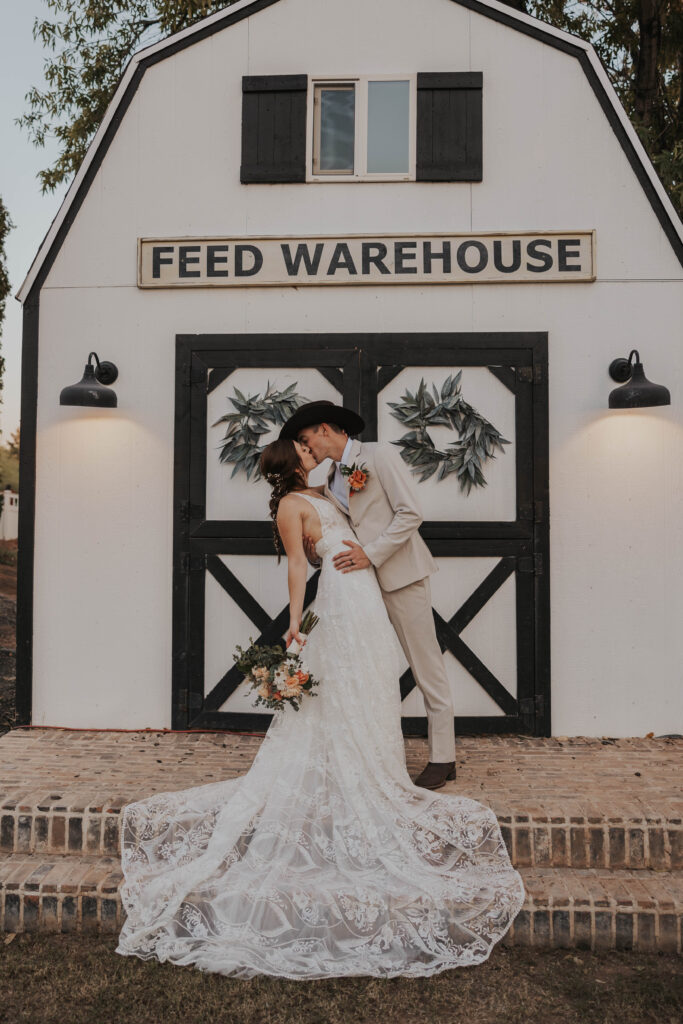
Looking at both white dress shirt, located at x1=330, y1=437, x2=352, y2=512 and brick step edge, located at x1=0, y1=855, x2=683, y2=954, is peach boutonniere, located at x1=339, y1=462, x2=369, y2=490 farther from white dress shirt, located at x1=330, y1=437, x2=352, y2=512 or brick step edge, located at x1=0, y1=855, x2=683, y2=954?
brick step edge, located at x1=0, y1=855, x2=683, y2=954

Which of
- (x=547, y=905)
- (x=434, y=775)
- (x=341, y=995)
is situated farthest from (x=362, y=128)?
(x=341, y=995)

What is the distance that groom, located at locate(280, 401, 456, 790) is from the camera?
14.4ft

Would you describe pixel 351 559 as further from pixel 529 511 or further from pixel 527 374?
pixel 527 374

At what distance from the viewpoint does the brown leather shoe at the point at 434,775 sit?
436 centimetres

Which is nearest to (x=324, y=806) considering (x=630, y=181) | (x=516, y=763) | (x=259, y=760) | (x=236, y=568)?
(x=259, y=760)

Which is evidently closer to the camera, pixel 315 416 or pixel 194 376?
pixel 315 416

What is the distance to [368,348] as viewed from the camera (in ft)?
18.4

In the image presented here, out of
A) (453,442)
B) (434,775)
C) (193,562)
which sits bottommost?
(434,775)

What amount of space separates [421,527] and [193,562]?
5.50 feet

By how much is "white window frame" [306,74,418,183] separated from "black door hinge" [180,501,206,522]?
2.53 metres

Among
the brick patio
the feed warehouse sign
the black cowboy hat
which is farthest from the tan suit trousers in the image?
the feed warehouse sign

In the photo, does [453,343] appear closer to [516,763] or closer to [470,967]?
[516,763]

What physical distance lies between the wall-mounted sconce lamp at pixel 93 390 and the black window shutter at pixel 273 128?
1715 millimetres

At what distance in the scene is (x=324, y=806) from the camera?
3.75 m
